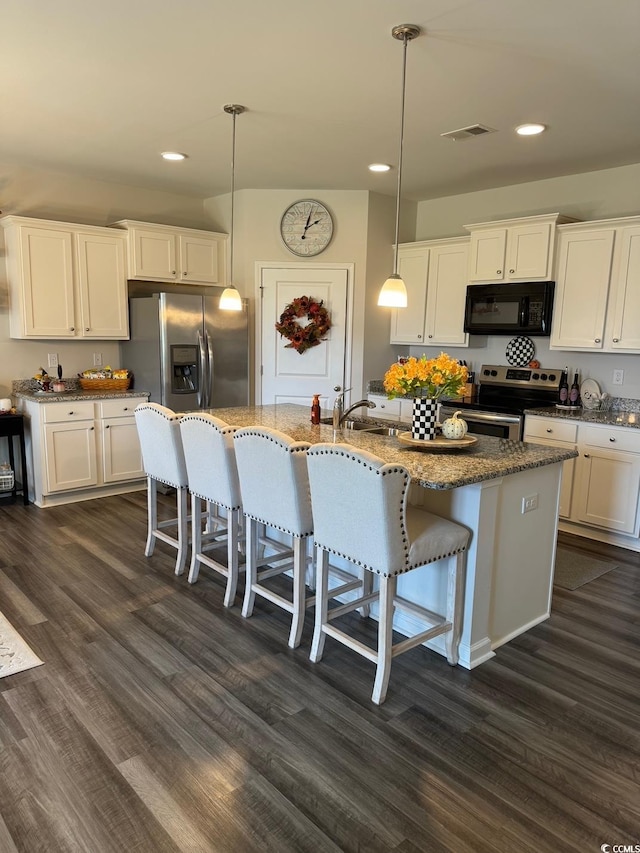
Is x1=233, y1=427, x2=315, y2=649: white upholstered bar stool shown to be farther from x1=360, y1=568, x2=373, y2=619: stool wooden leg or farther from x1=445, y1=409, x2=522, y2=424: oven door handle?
x1=445, y1=409, x2=522, y2=424: oven door handle

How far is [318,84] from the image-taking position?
312cm

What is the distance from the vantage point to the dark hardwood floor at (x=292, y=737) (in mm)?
1781

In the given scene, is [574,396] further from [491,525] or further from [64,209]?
[64,209]

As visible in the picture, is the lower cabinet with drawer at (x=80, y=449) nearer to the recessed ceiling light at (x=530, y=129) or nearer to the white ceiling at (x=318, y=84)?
the white ceiling at (x=318, y=84)

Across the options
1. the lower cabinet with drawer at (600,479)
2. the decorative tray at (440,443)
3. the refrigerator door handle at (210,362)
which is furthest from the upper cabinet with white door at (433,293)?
the decorative tray at (440,443)

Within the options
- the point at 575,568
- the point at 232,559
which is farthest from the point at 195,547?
the point at 575,568

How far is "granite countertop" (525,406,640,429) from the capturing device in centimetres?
414

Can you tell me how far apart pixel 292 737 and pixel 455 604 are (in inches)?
35.0

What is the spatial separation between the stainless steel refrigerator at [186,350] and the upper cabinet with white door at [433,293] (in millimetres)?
1594

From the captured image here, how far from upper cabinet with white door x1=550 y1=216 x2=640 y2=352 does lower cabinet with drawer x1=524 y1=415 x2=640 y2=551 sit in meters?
0.68

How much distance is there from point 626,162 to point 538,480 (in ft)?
9.77

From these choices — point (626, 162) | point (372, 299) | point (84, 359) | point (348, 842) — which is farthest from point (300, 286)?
point (348, 842)

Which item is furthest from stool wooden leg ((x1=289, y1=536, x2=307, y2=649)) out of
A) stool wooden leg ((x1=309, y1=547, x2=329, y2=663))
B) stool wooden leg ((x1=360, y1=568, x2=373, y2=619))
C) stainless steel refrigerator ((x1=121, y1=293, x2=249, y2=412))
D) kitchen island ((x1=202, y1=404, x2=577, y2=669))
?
stainless steel refrigerator ((x1=121, y1=293, x2=249, y2=412))

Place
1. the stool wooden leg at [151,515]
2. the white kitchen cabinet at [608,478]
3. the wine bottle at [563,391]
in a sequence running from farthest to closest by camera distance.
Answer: the wine bottle at [563,391], the white kitchen cabinet at [608,478], the stool wooden leg at [151,515]
